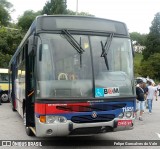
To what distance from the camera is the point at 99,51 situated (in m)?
8.47

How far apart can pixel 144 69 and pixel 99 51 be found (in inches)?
3163

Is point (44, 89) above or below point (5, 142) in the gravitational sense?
above

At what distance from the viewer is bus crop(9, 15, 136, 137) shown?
793 cm

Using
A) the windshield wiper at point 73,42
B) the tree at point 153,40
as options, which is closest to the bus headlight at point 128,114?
the windshield wiper at point 73,42

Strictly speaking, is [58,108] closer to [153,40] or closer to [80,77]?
[80,77]

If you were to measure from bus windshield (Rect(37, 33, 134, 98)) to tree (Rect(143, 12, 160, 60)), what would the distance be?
86153 millimetres

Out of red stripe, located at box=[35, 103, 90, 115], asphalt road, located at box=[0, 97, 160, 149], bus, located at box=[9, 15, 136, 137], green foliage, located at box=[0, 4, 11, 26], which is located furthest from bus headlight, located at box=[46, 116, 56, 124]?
green foliage, located at box=[0, 4, 11, 26]

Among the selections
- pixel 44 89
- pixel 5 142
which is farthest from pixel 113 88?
pixel 5 142

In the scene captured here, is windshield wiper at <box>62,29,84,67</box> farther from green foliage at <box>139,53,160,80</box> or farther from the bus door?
green foliage at <box>139,53,160,80</box>

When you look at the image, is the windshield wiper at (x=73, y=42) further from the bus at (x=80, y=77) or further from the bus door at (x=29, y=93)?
the bus door at (x=29, y=93)

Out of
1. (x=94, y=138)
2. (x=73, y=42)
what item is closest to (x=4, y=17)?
(x=94, y=138)

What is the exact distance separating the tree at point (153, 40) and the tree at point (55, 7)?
Answer: 27223 mm

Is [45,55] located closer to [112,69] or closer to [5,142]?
[112,69]

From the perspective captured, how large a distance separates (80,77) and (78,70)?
18cm
